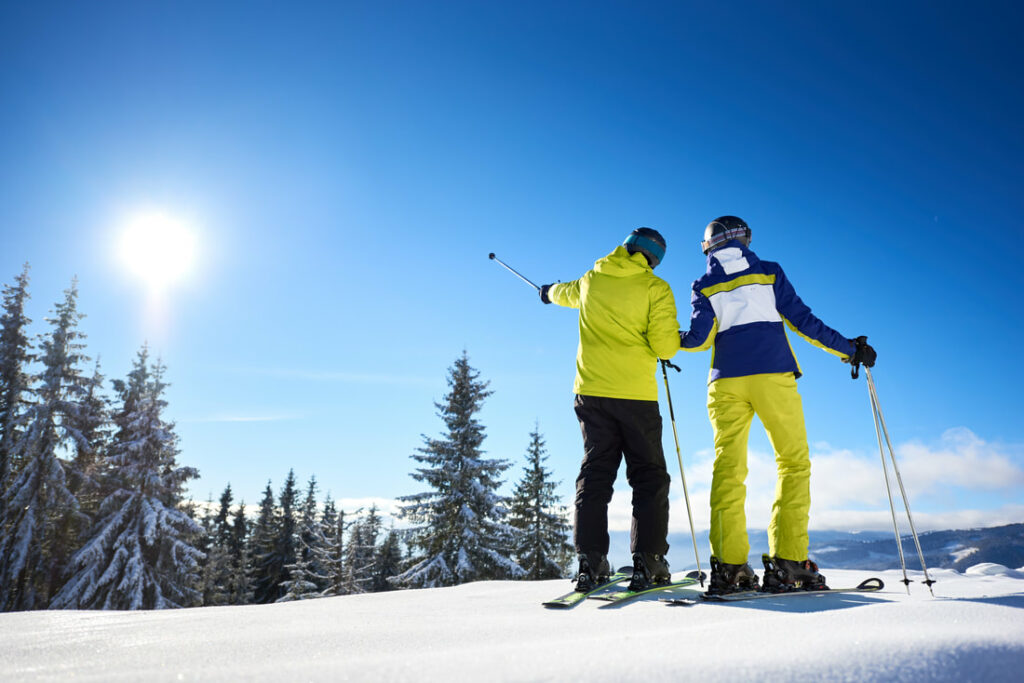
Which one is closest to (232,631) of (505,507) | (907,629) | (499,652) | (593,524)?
(499,652)

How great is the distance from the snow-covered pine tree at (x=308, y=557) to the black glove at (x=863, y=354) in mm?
34491

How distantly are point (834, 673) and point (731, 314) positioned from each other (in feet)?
9.23

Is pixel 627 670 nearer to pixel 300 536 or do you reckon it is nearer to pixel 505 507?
pixel 505 507

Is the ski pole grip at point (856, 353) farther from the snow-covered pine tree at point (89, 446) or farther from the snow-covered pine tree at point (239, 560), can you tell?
the snow-covered pine tree at point (239, 560)

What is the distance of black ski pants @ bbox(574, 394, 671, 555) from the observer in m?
3.55

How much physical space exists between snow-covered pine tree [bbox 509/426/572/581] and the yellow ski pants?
18290 mm

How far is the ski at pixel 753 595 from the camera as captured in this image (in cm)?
291

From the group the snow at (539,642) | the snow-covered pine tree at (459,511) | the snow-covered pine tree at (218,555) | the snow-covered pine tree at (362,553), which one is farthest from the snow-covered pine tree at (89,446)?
the snow at (539,642)

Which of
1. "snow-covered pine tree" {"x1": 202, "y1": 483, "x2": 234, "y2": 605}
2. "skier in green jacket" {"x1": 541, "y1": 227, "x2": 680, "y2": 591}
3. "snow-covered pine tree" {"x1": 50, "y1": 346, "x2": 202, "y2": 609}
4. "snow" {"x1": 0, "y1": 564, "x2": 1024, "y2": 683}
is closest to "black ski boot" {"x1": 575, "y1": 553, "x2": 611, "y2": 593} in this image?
"skier in green jacket" {"x1": 541, "y1": 227, "x2": 680, "y2": 591}

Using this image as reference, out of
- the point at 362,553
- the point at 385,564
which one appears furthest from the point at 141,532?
the point at 362,553

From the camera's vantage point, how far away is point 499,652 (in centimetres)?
154

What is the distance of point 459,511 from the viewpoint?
1803cm

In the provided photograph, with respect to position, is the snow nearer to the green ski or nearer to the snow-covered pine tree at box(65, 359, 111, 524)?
the green ski

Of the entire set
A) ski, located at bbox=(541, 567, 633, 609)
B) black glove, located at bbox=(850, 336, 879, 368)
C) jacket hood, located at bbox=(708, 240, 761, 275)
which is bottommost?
ski, located at bbox=(541, 567, 633, 609)
